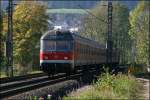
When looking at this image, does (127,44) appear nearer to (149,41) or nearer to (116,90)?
(149,41)

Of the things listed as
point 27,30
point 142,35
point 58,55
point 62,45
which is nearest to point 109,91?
point 58,55

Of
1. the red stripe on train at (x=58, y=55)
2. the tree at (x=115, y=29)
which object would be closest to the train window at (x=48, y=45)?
the red stripe on train at (x=58, y=55)

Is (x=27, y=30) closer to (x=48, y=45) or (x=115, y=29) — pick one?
(x=115, y=29)

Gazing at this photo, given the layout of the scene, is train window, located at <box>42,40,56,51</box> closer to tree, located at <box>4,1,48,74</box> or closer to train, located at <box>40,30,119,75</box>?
train, located at <box>40,30,119,75</box>

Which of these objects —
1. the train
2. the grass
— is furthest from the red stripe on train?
the grass

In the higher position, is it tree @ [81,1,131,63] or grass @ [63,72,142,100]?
tree @ [81,1,131,63]

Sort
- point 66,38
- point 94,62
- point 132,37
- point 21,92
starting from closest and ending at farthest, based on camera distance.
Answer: point 21,92, point 66,38, point 94,62, point 132,37

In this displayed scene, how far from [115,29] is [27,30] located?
12276mm

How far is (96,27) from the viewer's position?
55.8m

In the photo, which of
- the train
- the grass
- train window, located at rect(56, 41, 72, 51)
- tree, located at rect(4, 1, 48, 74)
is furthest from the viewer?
tree, located at rect(4, 1, 48, 74)

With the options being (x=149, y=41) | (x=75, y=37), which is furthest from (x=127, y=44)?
(x=75, y=37)

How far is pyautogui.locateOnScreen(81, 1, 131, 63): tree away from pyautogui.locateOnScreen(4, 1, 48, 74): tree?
622 cm

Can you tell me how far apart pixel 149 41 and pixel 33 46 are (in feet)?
44.2

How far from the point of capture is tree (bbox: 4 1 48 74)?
6384cm
